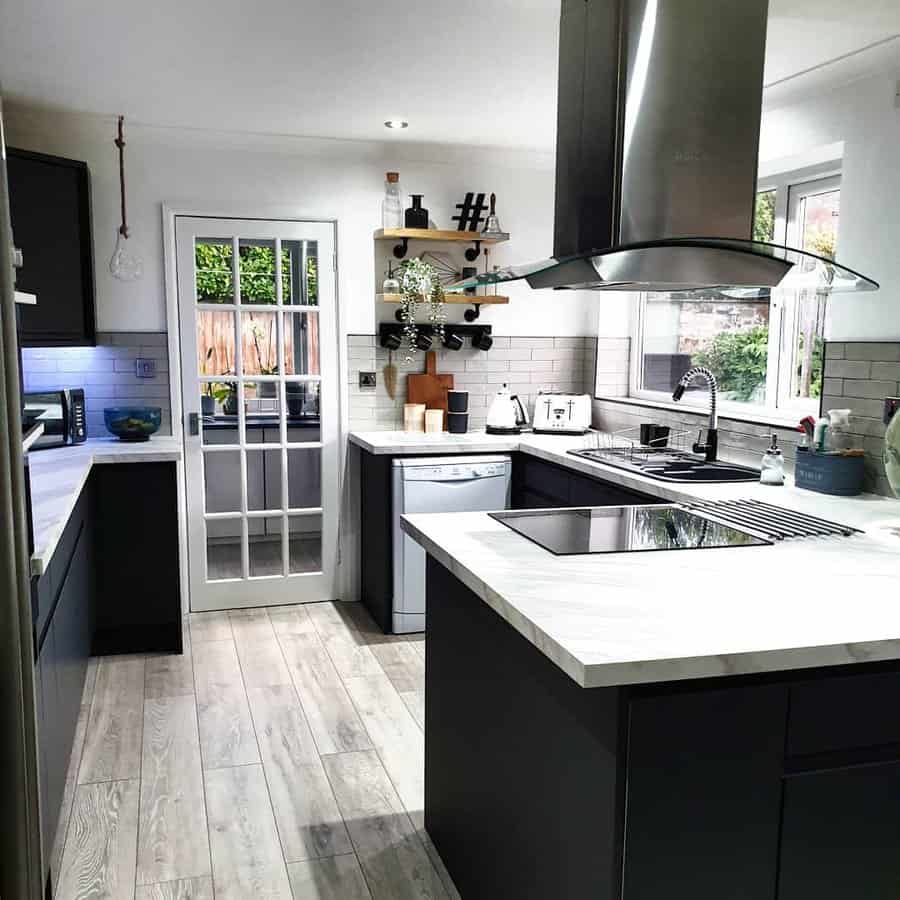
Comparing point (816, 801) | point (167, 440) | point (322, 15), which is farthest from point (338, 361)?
point (816, 801)

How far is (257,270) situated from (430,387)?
1088 mm

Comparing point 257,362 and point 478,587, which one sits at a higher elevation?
point 257,362

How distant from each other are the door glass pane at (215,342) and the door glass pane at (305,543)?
88 cm

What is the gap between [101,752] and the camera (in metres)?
3.11

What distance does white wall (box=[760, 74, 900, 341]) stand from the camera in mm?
3068

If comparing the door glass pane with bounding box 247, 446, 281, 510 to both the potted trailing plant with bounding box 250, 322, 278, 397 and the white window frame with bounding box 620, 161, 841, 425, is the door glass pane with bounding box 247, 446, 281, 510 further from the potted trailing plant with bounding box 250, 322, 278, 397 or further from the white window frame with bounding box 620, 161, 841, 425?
the white window frame with bounding box 620, 161, 841, 425

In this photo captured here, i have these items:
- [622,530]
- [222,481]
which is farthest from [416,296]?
[622,530]

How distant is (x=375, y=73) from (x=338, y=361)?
1698mm

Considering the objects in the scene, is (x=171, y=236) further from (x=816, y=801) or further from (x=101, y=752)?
(x=816, y=801)

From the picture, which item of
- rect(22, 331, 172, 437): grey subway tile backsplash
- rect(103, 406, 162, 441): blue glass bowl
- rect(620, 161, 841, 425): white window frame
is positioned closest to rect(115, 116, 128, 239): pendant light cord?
rect(22, 331, 172, 437): grey subway tile backsplash

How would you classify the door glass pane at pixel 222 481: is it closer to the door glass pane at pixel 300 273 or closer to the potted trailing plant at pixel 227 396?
the potted trailing plant at pixel 227 396

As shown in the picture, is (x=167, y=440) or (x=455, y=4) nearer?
(x=455, y=4)

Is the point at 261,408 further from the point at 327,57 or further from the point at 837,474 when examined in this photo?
the point at 837,474

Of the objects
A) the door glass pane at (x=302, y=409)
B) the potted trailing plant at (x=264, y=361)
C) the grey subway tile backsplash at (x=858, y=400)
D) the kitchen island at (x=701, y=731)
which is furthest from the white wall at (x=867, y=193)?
the potted trailing plant at (x=264, y=361)
